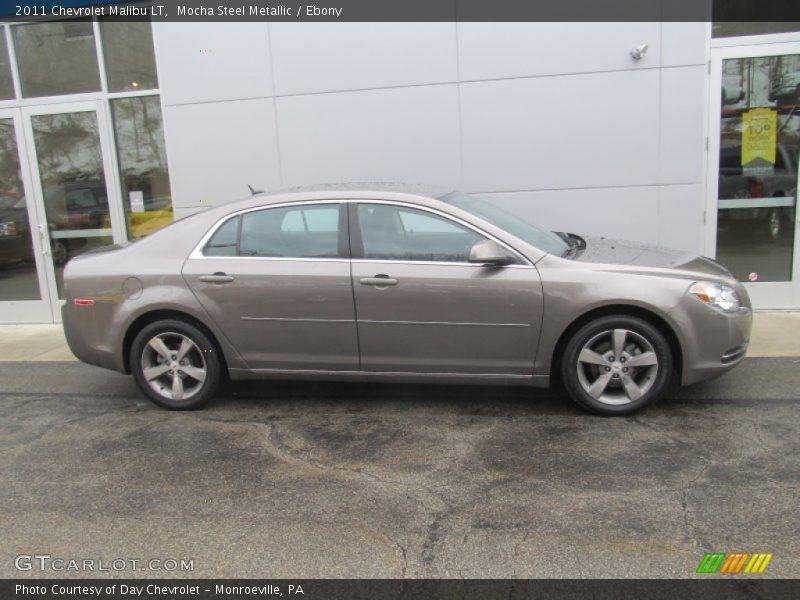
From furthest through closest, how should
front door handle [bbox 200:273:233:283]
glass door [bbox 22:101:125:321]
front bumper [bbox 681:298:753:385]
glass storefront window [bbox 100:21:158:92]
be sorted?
1. glass door [bbox 22:101:125:321]
2. glass storefront window [bbox 100:21:158:92]
3. front door handle [bbox 200:273:233:283]
4. front bumper [bbox 681:298:753:385]

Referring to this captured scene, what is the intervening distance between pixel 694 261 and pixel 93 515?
414 cm

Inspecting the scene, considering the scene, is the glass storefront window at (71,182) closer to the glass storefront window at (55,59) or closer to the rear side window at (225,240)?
the glass storefront window at (55,59)

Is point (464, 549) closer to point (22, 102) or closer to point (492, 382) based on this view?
point (492, 382)

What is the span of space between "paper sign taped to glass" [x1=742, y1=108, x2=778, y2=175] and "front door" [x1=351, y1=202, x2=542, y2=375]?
391cm

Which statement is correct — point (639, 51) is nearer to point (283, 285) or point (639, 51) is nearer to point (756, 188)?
point (756, 188)

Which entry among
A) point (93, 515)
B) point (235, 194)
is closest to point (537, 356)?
point (93, 515)

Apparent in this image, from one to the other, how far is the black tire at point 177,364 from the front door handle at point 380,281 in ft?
4.25

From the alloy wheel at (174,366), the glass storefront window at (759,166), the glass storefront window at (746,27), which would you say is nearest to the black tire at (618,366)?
the alloy wheel at (174,366)

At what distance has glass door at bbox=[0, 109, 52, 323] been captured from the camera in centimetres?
809

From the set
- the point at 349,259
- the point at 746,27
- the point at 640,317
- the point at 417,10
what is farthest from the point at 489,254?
the point at 746,27

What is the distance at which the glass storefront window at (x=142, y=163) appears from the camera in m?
7.93

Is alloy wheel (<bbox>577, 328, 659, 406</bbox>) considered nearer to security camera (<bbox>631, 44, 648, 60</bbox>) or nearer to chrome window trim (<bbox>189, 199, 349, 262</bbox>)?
chrome window trim (<bbox>189, 199, 349, 262</bbox>)

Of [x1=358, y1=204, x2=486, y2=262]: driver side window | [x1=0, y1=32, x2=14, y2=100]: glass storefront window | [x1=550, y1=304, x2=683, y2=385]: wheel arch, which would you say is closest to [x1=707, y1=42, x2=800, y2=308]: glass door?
[x1=550, y1=304, x2=683, y2=385]: wheel arch

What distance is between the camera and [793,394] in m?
4.71
